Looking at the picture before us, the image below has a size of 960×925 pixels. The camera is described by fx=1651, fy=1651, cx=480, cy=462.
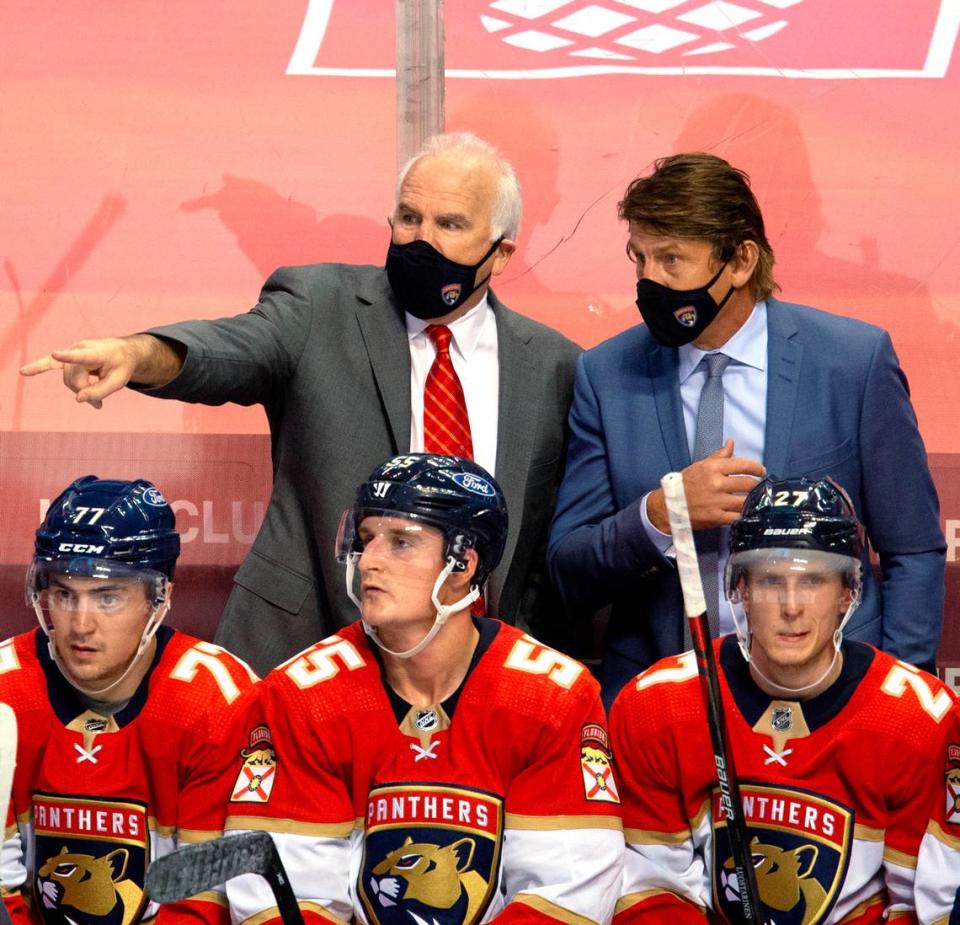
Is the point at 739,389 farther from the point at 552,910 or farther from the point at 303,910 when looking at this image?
the point at 303,910

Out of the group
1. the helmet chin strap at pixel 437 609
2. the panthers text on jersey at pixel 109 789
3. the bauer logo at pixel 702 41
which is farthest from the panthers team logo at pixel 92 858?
the bauer logo at pixel 702 41

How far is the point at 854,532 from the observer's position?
263 centimetres

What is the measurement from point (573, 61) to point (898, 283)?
93 centimetres

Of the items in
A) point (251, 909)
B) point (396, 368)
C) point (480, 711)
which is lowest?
point (251, 909)

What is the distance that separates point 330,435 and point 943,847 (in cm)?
134

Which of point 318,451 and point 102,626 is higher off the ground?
point 318,451

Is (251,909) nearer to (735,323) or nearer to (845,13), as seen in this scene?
(735,323)

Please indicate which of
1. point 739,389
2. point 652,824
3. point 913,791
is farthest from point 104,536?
point 913,791

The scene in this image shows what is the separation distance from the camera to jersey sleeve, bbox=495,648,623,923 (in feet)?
8.06

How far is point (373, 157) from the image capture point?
3.88 metres

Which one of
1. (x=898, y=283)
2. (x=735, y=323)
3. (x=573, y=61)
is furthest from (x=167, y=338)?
(x=898, y=283)

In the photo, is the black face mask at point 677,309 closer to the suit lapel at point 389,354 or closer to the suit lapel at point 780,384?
the suit lapel at point 780,384

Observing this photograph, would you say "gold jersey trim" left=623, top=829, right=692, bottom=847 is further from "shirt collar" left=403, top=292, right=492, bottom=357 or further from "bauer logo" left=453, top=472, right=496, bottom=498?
"shirt collar" left=403, top=292, right=492, bottom=357

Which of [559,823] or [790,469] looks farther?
[790,469]
